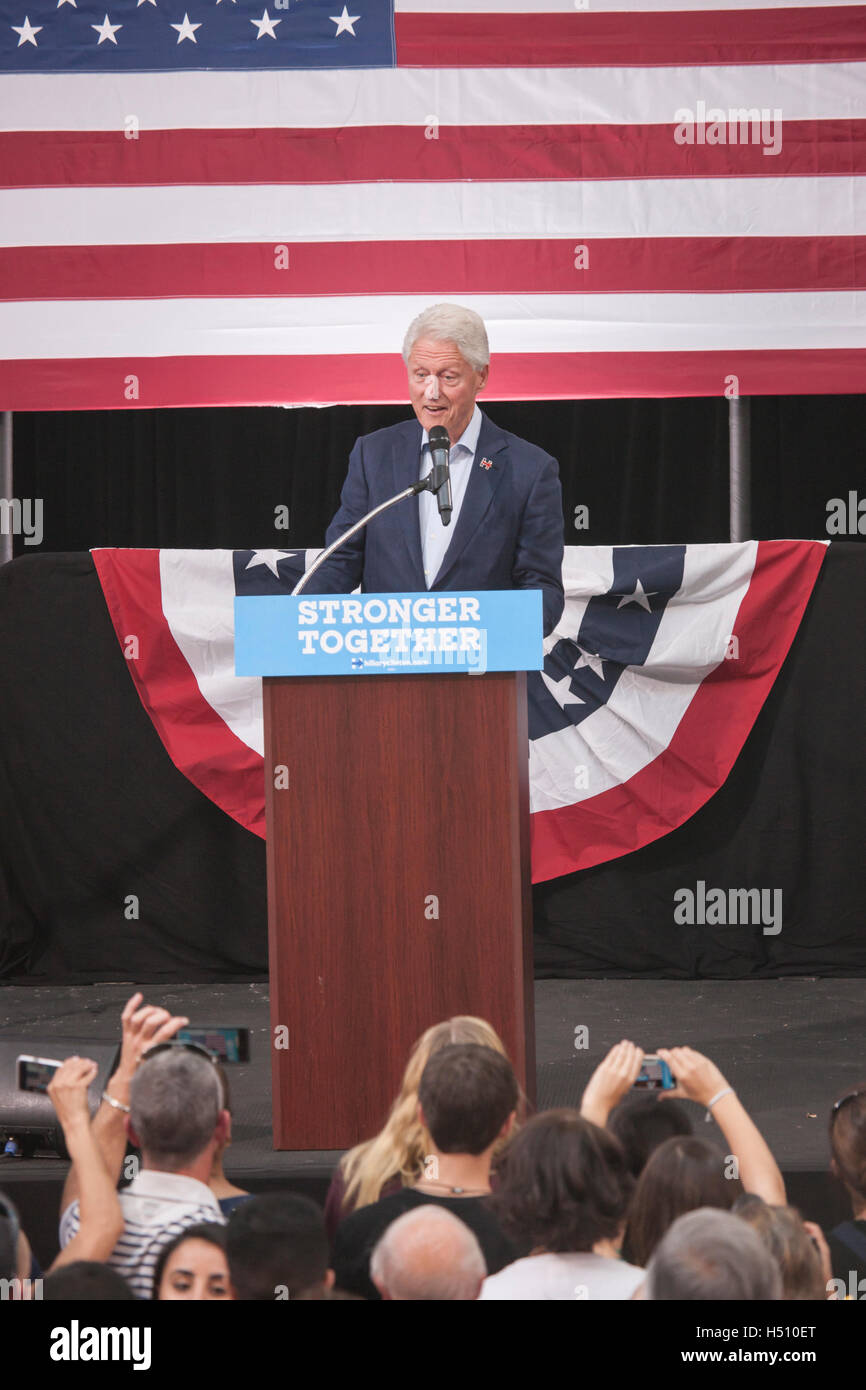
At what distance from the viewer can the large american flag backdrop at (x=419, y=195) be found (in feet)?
18.6

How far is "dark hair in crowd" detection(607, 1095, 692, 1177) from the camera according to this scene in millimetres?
2578

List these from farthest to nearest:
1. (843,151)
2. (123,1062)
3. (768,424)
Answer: (768,424), (843,151), (123,1062)

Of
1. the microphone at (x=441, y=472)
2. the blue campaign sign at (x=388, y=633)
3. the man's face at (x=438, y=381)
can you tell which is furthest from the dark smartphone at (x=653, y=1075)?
the man's face at (x=438, y=381)

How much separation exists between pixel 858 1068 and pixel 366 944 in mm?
1615

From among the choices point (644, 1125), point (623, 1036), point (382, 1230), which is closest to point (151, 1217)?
point (382, 1230)

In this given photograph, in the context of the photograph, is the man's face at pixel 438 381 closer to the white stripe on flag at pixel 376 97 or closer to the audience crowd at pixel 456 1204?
the audience crowd at pixel 456 1204

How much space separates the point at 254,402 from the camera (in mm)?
5762

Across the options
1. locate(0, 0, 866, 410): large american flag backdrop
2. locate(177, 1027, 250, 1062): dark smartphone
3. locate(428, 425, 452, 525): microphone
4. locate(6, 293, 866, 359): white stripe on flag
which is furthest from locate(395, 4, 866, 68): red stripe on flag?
locate(177, 1027, 250, 1062): dark smartphone

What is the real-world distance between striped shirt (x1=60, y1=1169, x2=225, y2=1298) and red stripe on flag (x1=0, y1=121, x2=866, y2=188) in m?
4.32

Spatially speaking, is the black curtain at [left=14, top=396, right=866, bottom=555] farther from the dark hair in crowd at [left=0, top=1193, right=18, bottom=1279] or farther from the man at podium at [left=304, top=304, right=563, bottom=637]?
the dark hair in crowd at [left=0, top=1193, right=18, bottom=1279]

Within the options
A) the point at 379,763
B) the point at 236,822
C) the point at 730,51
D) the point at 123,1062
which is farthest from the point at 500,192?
the point at 123,1062

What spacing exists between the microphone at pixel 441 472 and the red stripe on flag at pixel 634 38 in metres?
2.93
